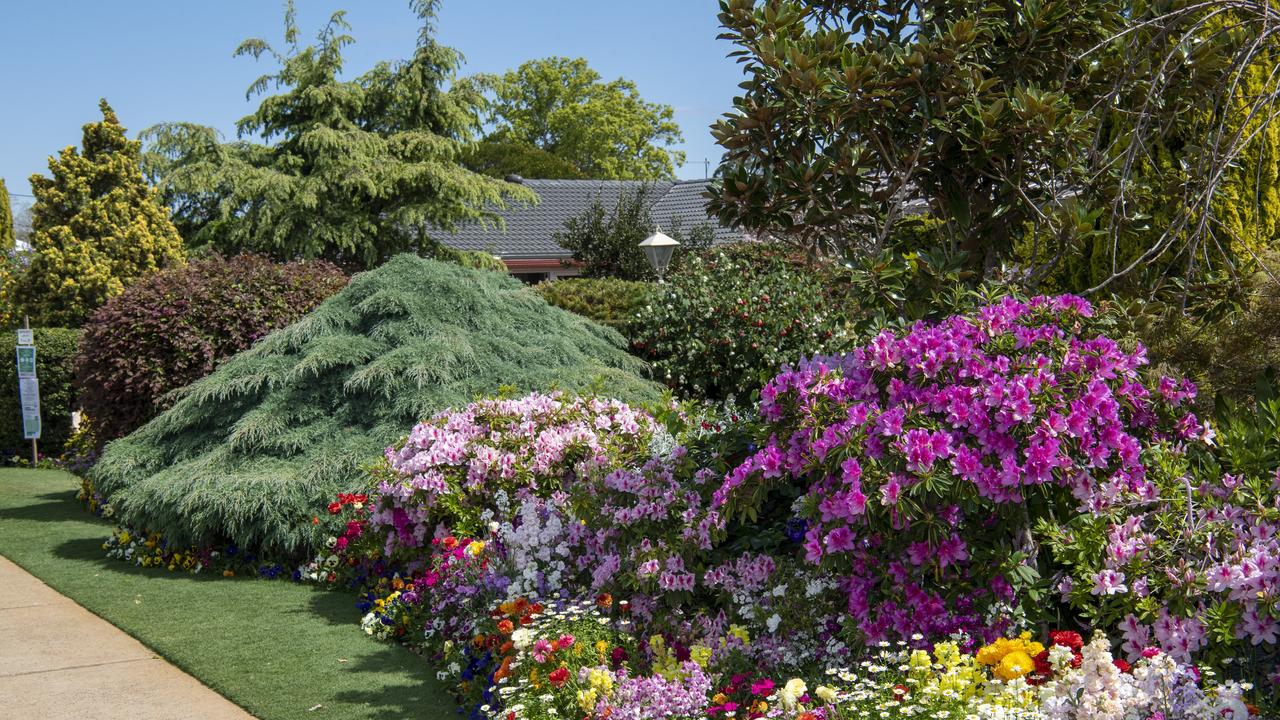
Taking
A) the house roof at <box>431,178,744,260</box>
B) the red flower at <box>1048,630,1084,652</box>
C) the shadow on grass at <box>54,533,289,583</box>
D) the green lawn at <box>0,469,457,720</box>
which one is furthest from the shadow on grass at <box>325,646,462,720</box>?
the house roof at <box>431,178,744,260</box>

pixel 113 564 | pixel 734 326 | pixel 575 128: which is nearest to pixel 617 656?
pixel 113 564

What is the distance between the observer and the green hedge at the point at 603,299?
1120 cm

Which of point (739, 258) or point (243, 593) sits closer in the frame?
point (243, 593)

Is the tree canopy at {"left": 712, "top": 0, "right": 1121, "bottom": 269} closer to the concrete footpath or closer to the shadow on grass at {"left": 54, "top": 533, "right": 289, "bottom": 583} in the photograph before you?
the concrete footpath

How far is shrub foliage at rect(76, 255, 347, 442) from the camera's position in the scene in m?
9.30

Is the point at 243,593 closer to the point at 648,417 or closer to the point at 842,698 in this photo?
the point at 648,417

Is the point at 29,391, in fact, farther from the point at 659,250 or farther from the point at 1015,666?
the point at 1015,666

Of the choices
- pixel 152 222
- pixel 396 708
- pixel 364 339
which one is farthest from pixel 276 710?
pixel 152 222

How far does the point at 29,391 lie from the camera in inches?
535

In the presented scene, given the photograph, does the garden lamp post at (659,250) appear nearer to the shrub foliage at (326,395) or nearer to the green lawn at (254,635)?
the shrub foliage at (326,395)

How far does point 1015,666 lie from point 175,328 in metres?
8.11

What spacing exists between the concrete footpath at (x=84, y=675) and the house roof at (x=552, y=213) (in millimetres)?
23507

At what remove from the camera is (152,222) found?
15.3 metres

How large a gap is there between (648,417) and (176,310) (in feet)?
17.1
